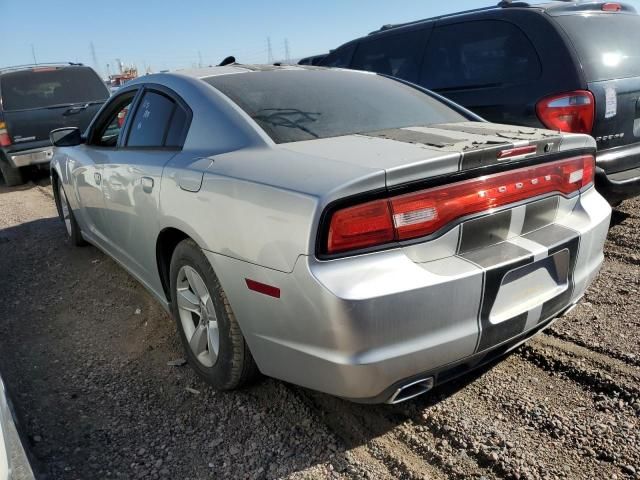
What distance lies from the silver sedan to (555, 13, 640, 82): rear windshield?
1.50 m

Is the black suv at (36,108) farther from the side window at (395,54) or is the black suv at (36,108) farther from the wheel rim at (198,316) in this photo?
the wheel rim at (198,316)

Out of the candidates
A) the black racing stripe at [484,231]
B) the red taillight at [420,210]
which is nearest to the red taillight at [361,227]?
the red taillight at [420,210]

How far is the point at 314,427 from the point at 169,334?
4.30 feet

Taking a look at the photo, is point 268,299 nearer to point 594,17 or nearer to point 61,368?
point 61,368

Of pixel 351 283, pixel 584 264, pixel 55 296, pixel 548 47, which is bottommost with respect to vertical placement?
pixel 55 296

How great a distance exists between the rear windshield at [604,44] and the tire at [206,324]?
2.97 metres

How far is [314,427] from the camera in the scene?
231 centimetres

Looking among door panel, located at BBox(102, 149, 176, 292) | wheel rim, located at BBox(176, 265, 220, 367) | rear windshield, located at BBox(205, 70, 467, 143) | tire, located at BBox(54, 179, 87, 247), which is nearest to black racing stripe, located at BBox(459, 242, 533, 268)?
rear windshield, located at BBox(205, 70, 467, 143)

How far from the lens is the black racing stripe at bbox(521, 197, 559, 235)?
2123 mm

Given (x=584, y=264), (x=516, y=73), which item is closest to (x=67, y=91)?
(x=516, y=73)

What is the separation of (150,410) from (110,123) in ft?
7.56

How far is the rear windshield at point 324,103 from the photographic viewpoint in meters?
2.53

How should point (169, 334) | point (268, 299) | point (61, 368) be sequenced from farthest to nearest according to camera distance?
point (169, 334) → point (61, 368) → point (268, 299)

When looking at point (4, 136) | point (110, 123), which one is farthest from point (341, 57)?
point (4, 136)
